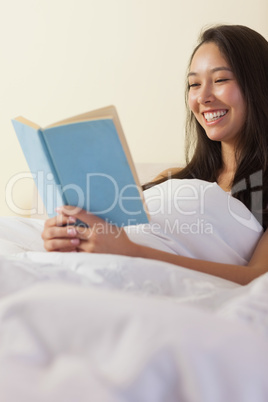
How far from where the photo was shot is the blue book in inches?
42.0

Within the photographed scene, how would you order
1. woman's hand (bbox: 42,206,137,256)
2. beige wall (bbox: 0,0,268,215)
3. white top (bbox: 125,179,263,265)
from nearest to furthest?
1. woman's hand (bbox: 42,206,137,256)
2. white top (bbox: 125,179,263,265)
3. beige wall (bbox: 0,0,268,215)

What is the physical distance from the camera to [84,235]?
3.99ft

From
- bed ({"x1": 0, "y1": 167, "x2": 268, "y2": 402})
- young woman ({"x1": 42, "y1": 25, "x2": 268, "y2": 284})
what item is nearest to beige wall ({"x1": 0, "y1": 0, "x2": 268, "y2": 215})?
young woman ({"x1": 42, "y1": 25, "x2": 268, "y2": 284})

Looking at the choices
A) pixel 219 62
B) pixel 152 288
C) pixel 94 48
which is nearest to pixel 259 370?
pixel 152 288

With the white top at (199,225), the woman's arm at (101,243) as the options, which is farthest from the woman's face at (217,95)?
the woman's arm at (101,243)

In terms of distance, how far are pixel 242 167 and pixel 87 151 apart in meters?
0.87

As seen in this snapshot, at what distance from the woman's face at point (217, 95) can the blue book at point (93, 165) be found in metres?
0.80

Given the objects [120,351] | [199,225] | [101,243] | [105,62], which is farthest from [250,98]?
[120,351]

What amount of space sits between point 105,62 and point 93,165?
1.74m

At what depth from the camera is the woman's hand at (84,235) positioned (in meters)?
1.19

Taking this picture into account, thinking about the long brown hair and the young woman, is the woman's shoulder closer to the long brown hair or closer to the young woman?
the young woman

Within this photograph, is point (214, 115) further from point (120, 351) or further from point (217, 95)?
point (120, 351)

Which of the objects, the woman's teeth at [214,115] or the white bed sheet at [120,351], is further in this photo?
the woman's teeth at [214,115]

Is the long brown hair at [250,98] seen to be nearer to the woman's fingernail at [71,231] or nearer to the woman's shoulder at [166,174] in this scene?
the woman's shoulder at [166,174]
